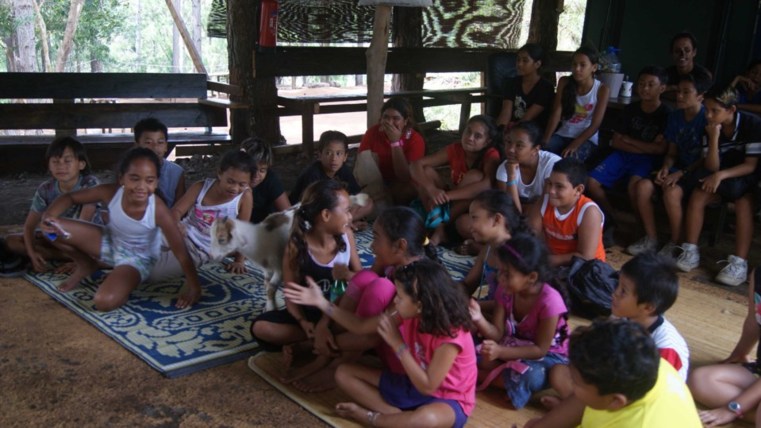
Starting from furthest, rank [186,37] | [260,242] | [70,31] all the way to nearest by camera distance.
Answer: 1. [70,31]
2. [186,37]
3. [260,242]

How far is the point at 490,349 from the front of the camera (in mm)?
2498

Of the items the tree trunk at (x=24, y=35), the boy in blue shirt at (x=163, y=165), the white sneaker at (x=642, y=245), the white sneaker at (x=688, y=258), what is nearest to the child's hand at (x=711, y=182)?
the white sneaker at (x=688, y=258)

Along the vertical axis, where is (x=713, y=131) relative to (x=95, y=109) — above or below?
above

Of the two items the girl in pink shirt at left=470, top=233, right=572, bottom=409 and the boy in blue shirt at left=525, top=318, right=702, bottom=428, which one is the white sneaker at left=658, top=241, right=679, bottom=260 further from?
the boy in blue shirt at left=525, top=318, right=702, bottom=428

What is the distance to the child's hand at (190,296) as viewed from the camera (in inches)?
133

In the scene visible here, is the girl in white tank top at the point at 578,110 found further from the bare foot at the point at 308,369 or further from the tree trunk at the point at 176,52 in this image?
the tree trunk at the point at 176,52

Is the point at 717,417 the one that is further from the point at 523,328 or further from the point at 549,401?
the point at 523,328

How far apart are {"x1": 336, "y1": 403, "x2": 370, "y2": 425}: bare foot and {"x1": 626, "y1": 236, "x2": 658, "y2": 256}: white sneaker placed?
2.76m

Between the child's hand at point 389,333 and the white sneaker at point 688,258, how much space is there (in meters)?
2.75

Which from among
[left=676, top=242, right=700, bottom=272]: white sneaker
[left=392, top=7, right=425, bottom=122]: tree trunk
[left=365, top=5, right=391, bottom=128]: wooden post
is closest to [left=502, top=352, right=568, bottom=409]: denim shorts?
[left=676, top=242, right=700, bottom=272]: white sneaker

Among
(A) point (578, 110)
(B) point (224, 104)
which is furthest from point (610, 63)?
(B) point (224, 104)

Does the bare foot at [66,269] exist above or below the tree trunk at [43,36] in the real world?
below

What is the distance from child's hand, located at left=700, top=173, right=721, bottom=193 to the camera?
4074 mm

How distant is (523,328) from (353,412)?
74cm
